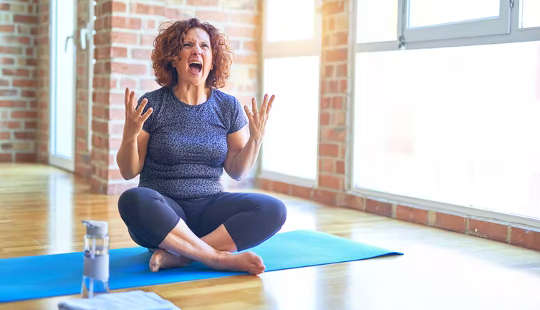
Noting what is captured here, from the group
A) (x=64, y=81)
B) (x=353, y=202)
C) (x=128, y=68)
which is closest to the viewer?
(x=353, y=202)

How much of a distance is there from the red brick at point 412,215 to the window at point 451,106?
5 centimetres

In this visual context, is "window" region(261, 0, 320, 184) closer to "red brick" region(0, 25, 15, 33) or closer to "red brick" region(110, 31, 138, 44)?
"red brick" region(110, 31, 138, 44)

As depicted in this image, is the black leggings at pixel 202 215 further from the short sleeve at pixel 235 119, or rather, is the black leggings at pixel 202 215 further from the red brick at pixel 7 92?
the red brick at pixel 7 92

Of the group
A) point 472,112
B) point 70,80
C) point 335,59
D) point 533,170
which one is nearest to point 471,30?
point 472,112

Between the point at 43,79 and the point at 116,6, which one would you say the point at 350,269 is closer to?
the point at 116,6

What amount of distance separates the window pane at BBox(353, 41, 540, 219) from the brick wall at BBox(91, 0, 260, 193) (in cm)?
129

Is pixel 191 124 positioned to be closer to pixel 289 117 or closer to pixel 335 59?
pixel 335 59

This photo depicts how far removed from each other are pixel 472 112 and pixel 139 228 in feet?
6.26

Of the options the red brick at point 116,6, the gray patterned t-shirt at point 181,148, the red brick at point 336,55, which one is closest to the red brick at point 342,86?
the red brick at point 336,55

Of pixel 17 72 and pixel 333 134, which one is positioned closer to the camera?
pixel 333 134

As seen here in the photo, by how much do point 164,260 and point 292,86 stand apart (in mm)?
2625

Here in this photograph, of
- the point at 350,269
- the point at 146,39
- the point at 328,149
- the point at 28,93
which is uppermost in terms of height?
the point at 146,39

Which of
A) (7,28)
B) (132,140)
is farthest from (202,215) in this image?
(7,28)

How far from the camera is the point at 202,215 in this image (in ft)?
9.75
